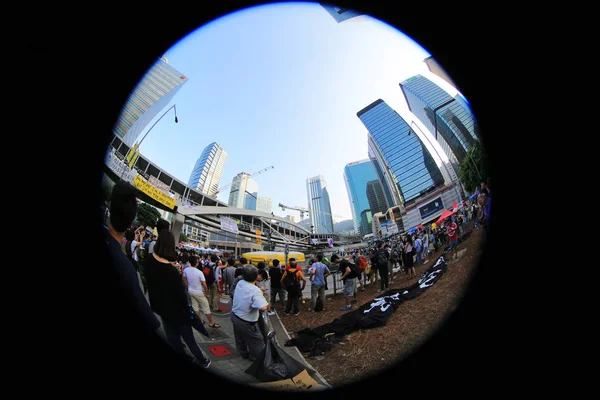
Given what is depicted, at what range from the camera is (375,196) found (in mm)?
1824

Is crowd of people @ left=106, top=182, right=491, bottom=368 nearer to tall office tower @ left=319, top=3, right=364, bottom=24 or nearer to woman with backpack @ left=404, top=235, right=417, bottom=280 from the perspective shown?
woman with backpack @ left=404, top=235, right=417, bottom=280

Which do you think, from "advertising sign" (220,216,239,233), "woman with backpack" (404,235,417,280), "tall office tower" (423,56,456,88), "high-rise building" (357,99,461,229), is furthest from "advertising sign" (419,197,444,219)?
"advertising sign" (220,216,239,233)

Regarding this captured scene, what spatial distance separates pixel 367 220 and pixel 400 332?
0.97 metres

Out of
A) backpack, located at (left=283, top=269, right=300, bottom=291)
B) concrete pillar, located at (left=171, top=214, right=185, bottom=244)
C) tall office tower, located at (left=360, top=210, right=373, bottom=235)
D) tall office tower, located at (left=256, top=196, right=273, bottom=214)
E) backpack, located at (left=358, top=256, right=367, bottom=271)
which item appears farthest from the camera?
tall office tower, located at (left=360, top=210, right=373, bottom=235)

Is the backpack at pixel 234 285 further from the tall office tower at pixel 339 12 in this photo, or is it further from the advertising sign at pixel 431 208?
the tall office tower at pixel 339 12

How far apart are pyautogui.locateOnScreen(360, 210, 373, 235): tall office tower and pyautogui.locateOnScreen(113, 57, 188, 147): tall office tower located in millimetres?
A: 1741

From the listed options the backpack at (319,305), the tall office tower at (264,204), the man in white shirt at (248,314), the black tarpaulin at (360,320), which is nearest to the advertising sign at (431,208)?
the black tarpaulin at (360,320)

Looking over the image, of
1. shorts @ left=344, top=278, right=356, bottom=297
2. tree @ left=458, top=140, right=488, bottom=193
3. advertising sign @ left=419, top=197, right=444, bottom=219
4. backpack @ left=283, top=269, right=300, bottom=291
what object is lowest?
shorts @ left=344, top=278, right=356, bottom=297

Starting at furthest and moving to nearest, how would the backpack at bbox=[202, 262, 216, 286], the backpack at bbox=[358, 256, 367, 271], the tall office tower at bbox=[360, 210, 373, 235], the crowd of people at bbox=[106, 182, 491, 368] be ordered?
the tall office tower at bbox=[360, 210, 373, 235] < the backpack at bbox=[358, 256, 367, 271] < the backpack at bbox=[202, 262, 216, 286] < the crowd of people at bbox=[106, 182, 491, 368]

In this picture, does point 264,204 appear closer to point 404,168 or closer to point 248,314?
point 248,314

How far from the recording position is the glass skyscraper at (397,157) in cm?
179

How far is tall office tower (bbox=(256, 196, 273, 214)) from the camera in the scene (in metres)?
1.69

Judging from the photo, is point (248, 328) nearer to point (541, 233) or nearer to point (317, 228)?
point (317, 228)

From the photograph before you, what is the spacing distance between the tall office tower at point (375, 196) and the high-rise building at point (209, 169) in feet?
3.69
